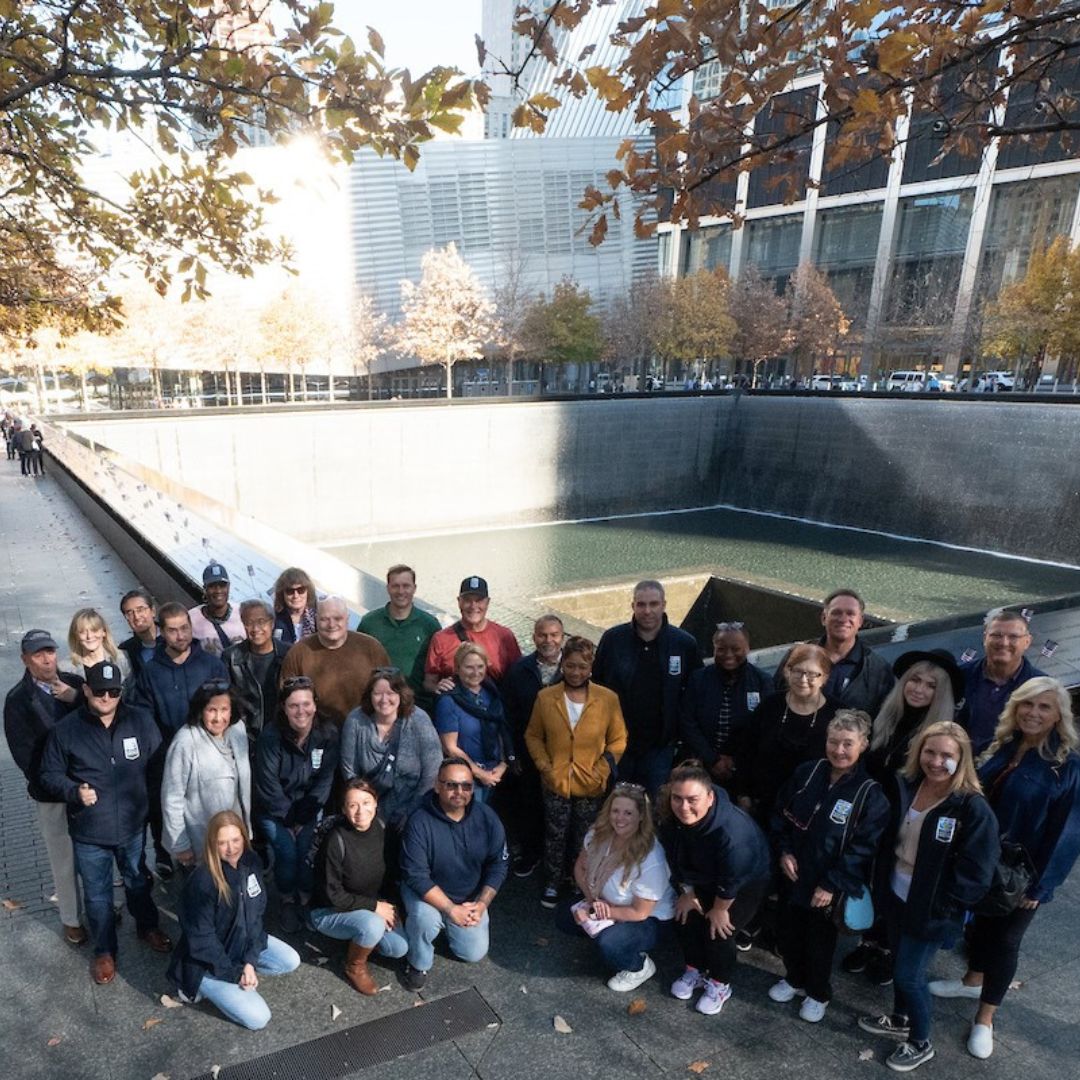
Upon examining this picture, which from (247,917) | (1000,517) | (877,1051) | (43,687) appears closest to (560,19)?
(43,687)

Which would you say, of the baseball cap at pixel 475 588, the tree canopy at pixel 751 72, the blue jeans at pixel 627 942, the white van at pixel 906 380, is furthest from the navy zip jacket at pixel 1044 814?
the white van at pixel 906 380

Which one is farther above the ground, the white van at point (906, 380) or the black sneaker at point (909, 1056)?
the white van at point (906, 380)

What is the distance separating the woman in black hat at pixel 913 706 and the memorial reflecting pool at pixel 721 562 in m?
12.1

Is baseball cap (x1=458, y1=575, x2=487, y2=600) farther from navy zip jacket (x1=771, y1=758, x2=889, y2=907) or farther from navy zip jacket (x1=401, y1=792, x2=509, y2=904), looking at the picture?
navy zip jacket (x1=771, y1=758, x2=889, y2=907)

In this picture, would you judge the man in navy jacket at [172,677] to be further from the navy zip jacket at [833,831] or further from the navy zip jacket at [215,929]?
the navy zip jacket at [833,831]

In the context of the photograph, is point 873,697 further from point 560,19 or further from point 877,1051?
point 560,19

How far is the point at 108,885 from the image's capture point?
3812 mm

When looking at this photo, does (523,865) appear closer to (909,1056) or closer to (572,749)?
(572,749)

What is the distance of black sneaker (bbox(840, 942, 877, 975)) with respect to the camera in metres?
3.97

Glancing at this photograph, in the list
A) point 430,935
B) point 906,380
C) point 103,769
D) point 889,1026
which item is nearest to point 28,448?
point 103,769

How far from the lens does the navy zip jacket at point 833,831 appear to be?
353 centimetres

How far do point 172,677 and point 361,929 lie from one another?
1661mm

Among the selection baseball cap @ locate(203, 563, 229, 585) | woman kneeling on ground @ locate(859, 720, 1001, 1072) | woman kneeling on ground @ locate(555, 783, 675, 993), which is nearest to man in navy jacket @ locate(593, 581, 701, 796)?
woman kneeling on ground @ locate(555, 783, 675, 993)

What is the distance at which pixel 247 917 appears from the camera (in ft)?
12.0
